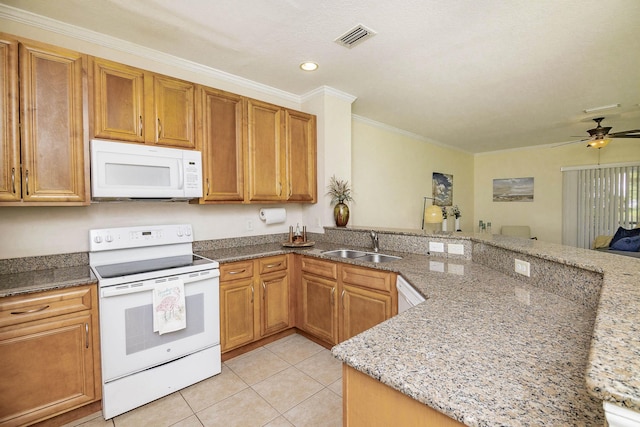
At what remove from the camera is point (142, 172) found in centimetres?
217

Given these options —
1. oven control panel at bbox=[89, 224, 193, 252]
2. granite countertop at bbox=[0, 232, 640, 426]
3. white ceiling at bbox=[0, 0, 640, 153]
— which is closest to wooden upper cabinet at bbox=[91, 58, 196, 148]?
white ceiling at bbox=[0, 0, 640, 153]

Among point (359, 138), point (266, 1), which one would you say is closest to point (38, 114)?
point (266, 1)

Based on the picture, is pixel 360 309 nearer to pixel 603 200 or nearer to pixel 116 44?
pixel 116 44

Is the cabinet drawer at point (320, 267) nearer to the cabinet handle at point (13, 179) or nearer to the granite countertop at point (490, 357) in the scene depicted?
the granite countertop at point (490, 357)

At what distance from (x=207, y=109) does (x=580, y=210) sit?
7009 mm

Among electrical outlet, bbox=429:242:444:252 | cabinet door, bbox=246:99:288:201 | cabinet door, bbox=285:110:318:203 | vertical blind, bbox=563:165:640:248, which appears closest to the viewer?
electrical outlet, bbox=429:242:444:252

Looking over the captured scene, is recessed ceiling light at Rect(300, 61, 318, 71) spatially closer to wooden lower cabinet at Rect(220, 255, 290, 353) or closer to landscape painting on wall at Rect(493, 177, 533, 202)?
wooden lower cabinet at Rect(220, 255, 290, 353)

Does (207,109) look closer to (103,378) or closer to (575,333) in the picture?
(103,378)

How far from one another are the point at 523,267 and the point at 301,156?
2.27m

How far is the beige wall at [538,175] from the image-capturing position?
17.9ft

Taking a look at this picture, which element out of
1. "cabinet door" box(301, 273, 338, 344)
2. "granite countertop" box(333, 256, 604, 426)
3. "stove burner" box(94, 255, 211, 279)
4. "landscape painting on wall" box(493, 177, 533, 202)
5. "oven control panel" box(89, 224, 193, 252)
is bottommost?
"cabinet door" box(301, 273, 338, 344)

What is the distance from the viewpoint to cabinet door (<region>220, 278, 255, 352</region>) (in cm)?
241

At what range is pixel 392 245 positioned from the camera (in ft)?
9.00

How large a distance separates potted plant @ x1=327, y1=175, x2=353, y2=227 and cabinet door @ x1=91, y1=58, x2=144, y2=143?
188 cm
